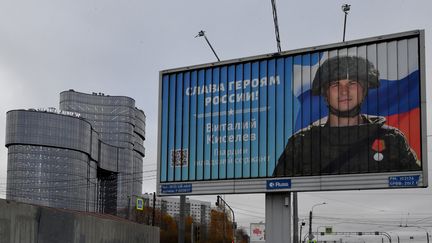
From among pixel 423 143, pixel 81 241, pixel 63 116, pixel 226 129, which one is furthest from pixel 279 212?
pixel 63 116

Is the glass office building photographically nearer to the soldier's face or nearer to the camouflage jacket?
the camouflage jacket

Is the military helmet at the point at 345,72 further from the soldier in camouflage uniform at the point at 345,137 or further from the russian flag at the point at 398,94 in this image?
the russian flag at the point at 398,94

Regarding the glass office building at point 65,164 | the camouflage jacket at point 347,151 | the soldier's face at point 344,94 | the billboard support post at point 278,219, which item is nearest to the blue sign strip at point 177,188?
the billboard support post at point 278,219

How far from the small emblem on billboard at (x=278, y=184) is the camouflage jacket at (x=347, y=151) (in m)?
0.25

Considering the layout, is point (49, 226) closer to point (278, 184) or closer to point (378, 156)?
point (278, 184)

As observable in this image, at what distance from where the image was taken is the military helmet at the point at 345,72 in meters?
20.0

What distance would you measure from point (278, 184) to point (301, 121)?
2.26 m

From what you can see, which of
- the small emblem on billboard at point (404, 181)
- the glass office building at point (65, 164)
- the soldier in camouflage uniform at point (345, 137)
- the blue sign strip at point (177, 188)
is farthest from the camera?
the glass office building at point (65, 164)

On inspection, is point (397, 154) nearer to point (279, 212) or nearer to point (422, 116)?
point (422, 116)

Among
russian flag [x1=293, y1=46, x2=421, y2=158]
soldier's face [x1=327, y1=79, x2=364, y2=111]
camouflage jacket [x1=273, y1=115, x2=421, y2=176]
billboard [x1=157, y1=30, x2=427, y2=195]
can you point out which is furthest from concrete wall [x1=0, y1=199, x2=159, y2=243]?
soldier's face [x1=327, y1=79, x2=364, y2=111]

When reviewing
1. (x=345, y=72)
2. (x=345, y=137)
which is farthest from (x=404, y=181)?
(x=345, y=72)

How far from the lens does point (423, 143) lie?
1895cm

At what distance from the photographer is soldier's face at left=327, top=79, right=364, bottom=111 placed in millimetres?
20141

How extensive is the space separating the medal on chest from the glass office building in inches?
4952
